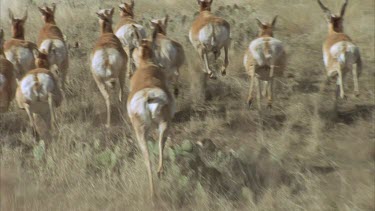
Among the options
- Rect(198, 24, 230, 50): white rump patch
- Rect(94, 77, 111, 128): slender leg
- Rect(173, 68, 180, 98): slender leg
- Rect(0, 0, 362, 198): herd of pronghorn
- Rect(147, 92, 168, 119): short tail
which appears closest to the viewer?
Rect(147, 92, 168, 119): short tail

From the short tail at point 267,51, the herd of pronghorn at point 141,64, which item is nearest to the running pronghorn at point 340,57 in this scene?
the herd of pronghorn at point 141,64

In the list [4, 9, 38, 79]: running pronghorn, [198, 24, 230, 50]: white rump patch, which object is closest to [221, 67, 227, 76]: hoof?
[198, 24, 230, 50]: white rump patch

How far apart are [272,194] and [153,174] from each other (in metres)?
1.52

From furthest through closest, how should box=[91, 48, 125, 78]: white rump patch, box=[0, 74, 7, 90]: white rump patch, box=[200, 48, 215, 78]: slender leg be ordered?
box=[200, 48, 215, 78]: slender leg < box=[91, 48, 125, 78]: white rump patch < box=[0, 74, 7, 90]: white rump patch

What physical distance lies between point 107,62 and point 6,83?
1698mm

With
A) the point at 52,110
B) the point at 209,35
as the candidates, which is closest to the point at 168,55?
the point at 209,35

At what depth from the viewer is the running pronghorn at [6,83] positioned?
9711 millimetres

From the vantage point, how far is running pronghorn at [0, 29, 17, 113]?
971cm

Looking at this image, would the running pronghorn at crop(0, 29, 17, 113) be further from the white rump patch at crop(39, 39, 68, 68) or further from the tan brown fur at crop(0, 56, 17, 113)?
the white rump patch at crop(39, 39, 68, 68)

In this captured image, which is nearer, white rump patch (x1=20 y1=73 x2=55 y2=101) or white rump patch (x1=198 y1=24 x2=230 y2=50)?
white rump patch (x1=20 y1=73 x2=55 y2=101)

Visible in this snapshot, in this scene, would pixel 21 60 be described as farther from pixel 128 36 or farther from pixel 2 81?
pixel 128 36

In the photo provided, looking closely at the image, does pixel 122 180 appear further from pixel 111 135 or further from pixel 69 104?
pixel 69 104

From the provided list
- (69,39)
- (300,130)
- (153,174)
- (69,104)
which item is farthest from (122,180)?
(69,39)

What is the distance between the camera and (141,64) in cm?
894
